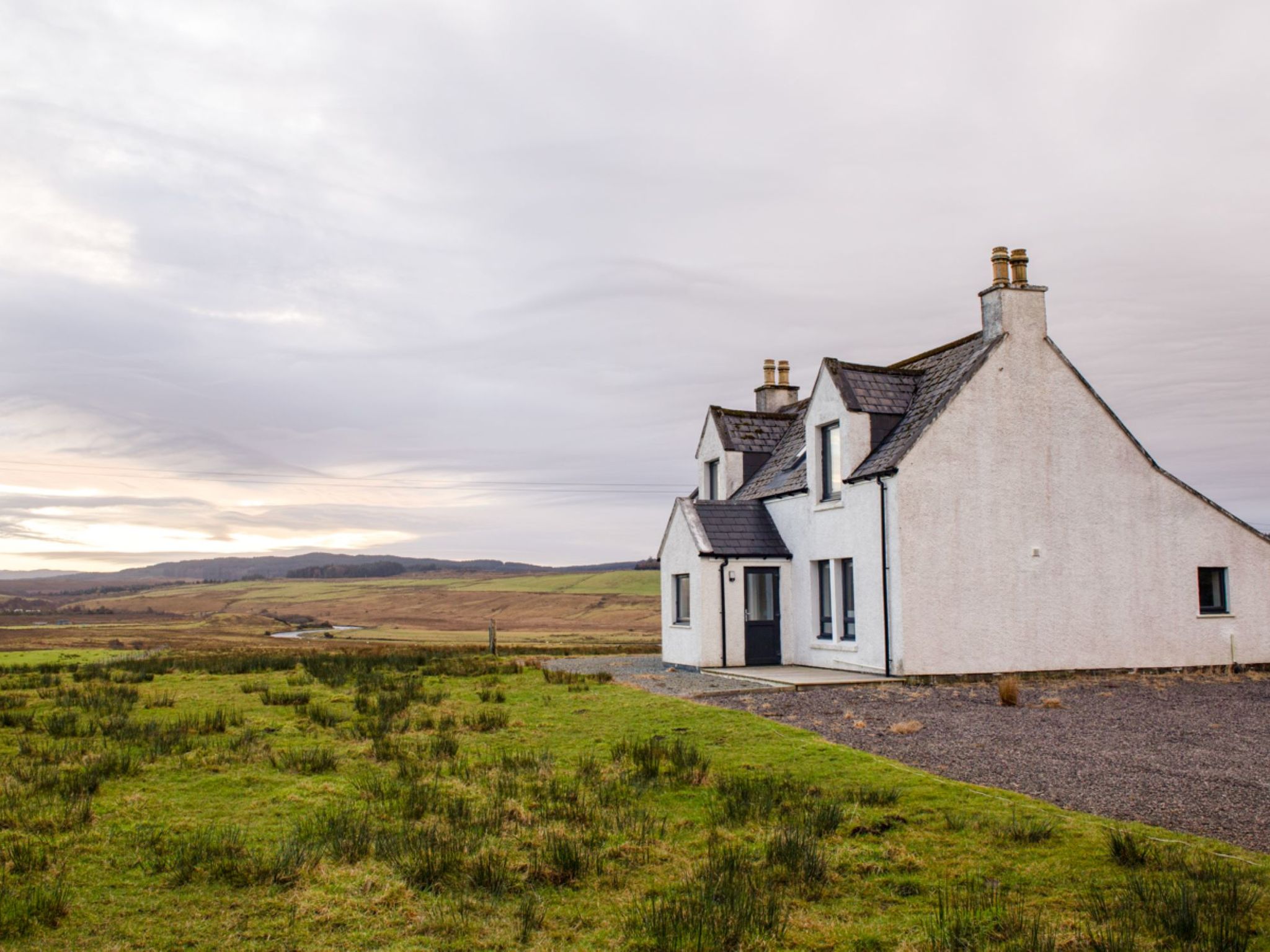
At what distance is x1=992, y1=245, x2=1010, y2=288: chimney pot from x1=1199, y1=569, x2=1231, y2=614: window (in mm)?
8783

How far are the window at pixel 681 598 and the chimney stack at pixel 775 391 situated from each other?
28.8ft

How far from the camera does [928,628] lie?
62.4 ft

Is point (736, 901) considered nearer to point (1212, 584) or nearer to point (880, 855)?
point (880, 855)

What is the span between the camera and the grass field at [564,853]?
5.21 m

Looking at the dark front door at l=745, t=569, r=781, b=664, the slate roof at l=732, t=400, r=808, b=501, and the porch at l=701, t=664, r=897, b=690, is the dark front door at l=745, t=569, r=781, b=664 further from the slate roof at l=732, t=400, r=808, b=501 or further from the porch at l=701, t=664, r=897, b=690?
the slate roof at l=732, t=400, r=808, b=501

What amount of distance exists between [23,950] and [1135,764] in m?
10.2

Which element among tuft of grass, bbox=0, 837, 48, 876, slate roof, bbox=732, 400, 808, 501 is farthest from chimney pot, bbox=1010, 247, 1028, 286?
tuft of grass, bbox=0, 837, 48, 876

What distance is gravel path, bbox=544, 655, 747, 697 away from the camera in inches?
711

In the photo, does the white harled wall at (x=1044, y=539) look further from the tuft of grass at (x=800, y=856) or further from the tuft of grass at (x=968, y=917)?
the tuft of grass at (x=968, y=917)

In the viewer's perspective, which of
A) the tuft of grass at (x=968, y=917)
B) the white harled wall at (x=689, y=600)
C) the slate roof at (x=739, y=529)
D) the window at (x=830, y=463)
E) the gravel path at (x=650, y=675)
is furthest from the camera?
the slate roof at (x=739, y=529)

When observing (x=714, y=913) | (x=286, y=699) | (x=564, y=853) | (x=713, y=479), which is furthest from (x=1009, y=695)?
(x=713, y=479)

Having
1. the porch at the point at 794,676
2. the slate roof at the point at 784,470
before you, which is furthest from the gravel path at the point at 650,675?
the slate roof at the point at 784,470

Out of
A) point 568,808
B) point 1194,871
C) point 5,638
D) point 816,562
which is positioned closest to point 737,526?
point 816,562

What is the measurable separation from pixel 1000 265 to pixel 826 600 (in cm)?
878
